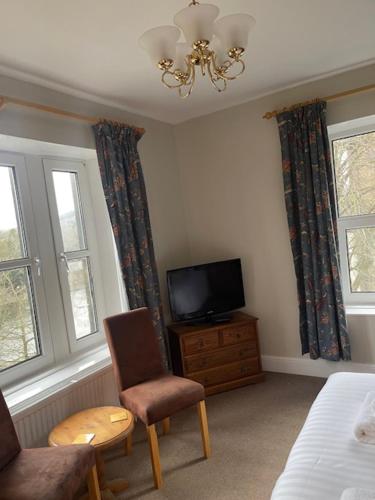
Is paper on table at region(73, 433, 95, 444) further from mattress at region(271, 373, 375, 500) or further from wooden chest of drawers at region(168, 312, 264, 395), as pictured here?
wooden chest of drawers at region(168, 312, 264, 395)

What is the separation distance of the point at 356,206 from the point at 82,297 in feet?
8.10

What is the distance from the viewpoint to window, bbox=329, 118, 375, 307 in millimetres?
3285

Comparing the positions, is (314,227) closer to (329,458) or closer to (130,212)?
(130,212)

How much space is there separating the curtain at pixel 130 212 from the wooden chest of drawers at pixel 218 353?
20cm

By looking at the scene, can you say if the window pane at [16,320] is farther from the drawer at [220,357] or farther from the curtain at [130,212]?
the drawer at [220,357]

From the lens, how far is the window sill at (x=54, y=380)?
229 cm

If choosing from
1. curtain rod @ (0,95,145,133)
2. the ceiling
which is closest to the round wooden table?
curtain rod @ (0,95,145,133)

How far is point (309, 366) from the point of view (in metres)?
3.51

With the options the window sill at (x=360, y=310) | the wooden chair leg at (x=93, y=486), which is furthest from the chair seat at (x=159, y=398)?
the window sill at (x=360, y=310)

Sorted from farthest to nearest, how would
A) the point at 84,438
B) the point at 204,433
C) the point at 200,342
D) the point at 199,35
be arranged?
the point at 200,342 → the point at 204,433 → the point at 84,438 → the point at 199,35

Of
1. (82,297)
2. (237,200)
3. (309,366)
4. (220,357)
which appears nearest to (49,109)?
(82,297)

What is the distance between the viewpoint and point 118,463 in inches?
99.0

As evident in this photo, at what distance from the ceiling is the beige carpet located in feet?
8.50

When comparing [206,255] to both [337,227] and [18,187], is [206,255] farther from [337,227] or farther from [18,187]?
[18,187]
